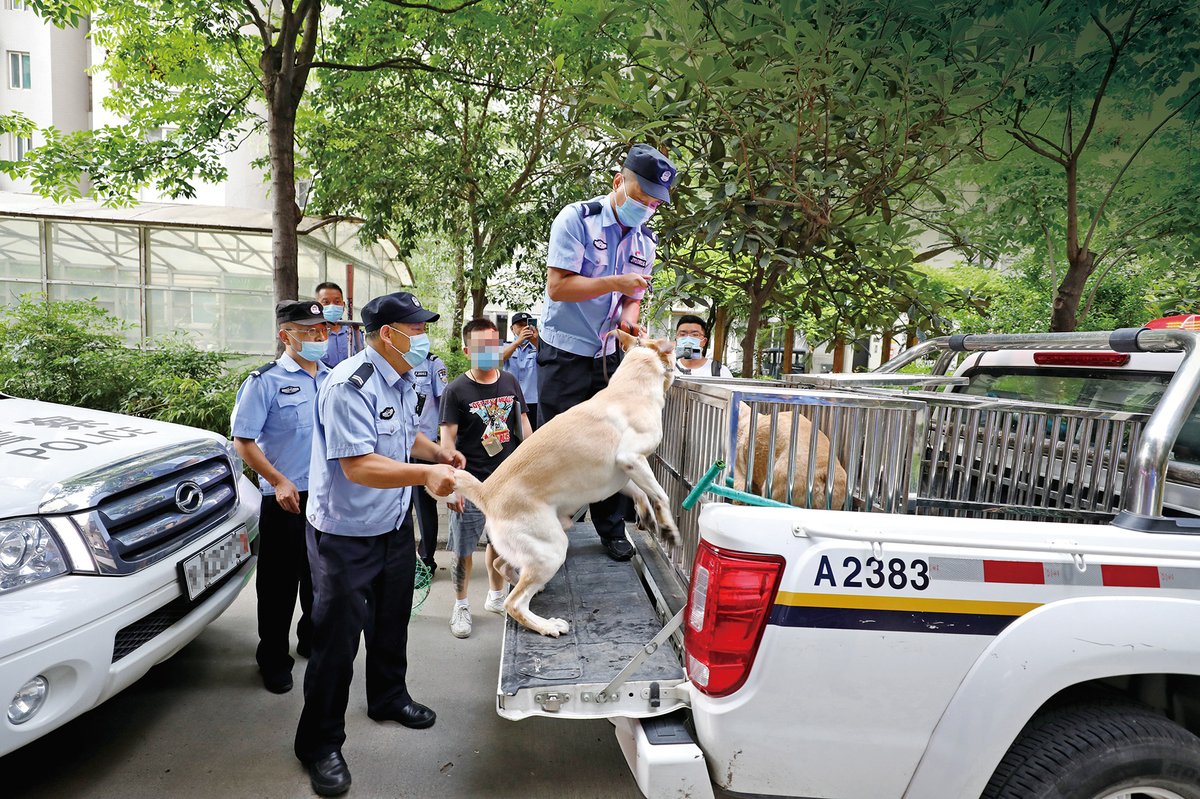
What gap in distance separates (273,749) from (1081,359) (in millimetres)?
3898

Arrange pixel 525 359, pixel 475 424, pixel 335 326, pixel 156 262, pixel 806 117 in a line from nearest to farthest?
pixel 475 424 → pixel 806 117 → pixel 335 326 → pixel 525 359 → pixel 156 262

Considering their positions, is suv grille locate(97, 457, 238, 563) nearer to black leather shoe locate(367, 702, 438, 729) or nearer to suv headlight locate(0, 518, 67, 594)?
suv headlight locate(0, 518, 67, 594)

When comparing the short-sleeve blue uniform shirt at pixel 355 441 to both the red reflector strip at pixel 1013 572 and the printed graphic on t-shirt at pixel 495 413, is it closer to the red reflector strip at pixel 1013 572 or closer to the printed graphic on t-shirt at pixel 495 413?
the printed graphic on t-shirt at pixel 495 413

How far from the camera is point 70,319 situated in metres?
7.71

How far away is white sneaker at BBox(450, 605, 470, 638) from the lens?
12.2ft

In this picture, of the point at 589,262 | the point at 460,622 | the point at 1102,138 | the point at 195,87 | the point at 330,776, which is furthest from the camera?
the point at 195,87

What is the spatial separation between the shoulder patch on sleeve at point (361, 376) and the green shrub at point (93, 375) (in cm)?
518

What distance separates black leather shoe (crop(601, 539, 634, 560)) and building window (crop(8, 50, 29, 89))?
90.6 ft

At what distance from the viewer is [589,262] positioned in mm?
Answer: 2916

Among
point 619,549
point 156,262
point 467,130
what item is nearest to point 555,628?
point 619,549

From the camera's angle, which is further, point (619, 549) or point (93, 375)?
point (93, 375)

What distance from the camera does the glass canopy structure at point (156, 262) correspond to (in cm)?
1093

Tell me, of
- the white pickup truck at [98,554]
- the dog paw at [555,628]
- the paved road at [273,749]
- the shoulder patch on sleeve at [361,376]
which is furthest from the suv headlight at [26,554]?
the dog paw at [555,628]

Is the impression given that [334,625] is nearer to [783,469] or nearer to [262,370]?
[262,370]
